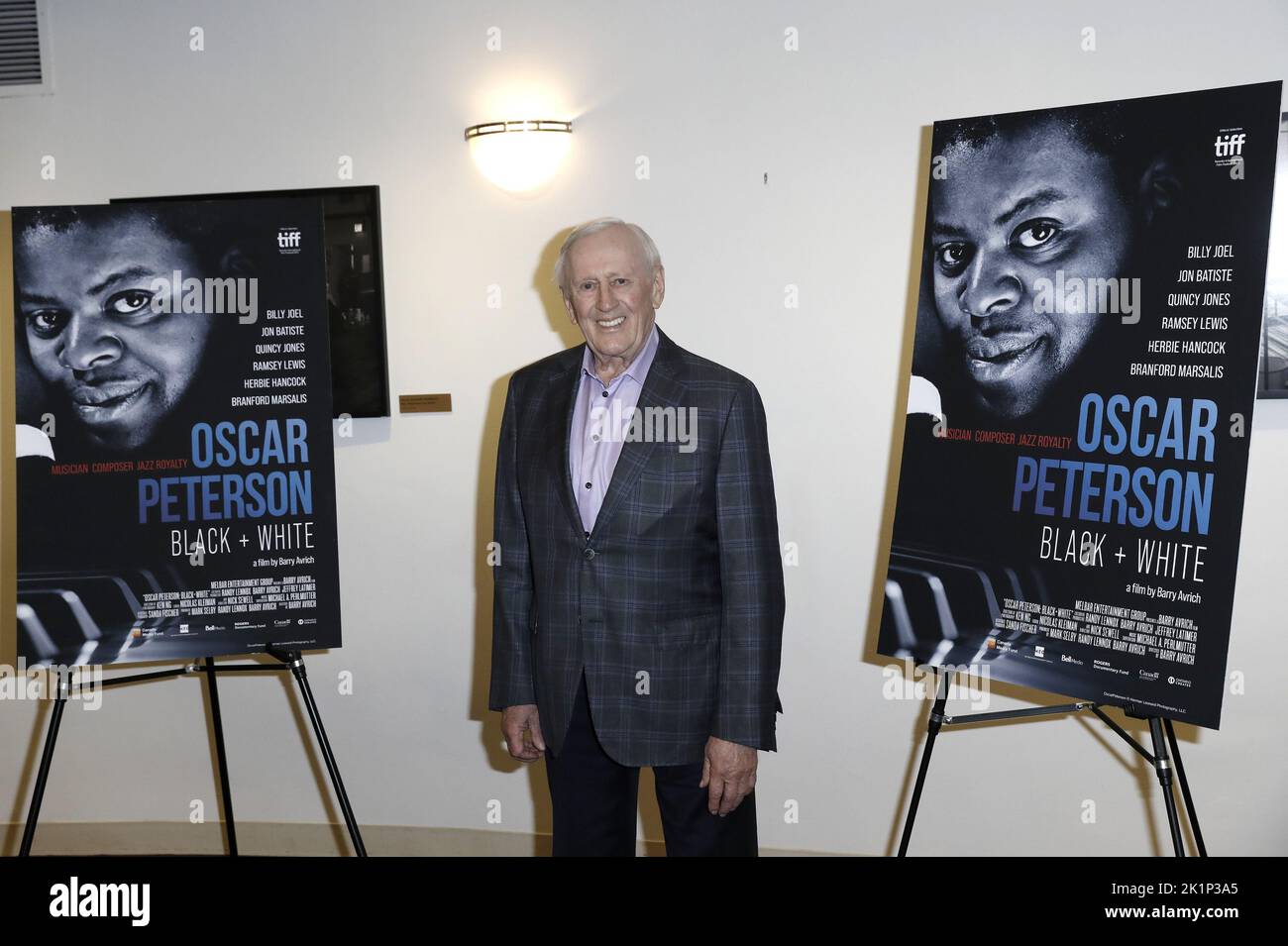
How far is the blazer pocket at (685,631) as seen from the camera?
2.22m

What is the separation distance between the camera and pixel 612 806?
2334mm

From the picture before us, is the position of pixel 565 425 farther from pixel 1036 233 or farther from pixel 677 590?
pixel 1036 233

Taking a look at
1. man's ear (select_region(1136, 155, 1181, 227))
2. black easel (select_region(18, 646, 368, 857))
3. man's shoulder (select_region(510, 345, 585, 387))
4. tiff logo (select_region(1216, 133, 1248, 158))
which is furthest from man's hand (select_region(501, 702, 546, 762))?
tiff logo (select_region(1216, 133, 1248, 158))

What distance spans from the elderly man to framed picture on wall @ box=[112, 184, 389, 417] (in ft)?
4.99

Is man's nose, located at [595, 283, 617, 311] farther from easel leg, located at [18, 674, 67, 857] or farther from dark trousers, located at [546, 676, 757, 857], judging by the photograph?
easel leg, located at [18, 674, 67, 857]

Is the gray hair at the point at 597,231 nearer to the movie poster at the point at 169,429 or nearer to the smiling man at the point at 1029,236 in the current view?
the smiling man at the point at 1029,236

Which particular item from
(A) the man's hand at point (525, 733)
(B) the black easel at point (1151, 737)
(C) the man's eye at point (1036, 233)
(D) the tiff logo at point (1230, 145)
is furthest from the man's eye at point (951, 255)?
(A) the man's hand at point (525, 733)

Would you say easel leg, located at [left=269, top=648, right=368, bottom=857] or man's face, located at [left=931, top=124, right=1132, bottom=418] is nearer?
man's face, located at [left=931, top=124, right=1132, bottom=418]

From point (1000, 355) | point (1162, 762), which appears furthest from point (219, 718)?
point (1162, 762)

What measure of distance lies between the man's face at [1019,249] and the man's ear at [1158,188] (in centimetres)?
4

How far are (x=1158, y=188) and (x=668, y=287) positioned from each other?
1.64m

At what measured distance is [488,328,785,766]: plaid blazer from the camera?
2215 millimetres
